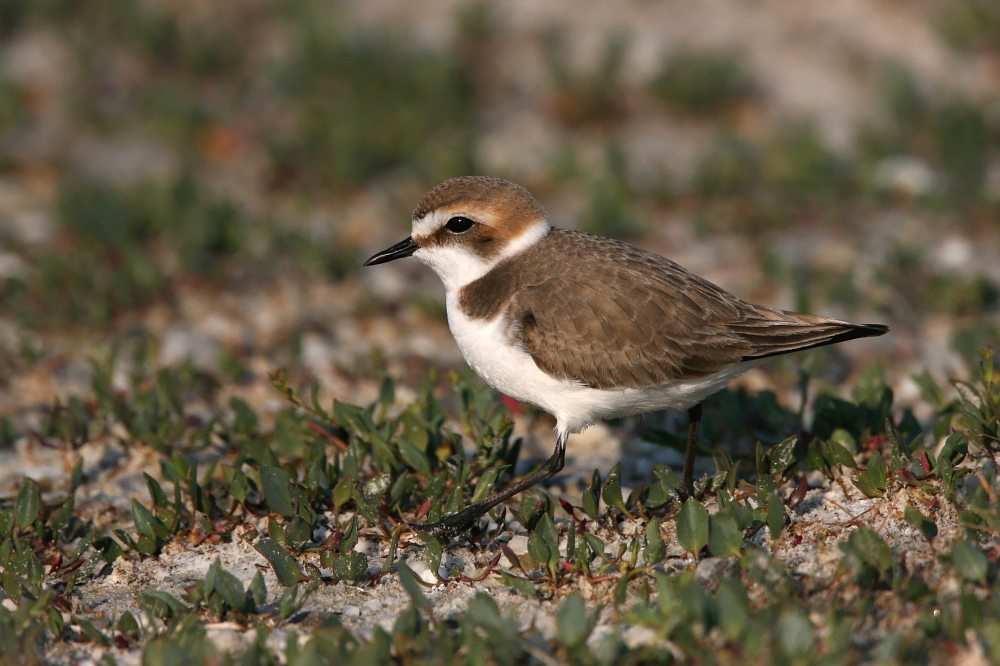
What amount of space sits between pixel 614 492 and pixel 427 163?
14.7ft

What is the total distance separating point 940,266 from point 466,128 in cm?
396

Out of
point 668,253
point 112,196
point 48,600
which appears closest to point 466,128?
point 668,253

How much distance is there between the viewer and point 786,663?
2.99 meters

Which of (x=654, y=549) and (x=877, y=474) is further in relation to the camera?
(x=877, y=474)

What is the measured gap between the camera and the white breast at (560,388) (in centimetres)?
405

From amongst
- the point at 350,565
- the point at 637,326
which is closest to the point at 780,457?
the point at 637,326

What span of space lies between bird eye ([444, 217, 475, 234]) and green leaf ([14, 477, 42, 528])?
2.14 m

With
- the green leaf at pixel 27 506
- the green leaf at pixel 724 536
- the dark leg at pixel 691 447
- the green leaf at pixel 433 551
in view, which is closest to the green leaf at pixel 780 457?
the dark leg at pixel 691 447

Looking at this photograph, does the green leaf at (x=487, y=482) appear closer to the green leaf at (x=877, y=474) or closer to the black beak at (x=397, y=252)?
the black beak at (x=397, y=252)

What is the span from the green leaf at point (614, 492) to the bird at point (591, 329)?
0.88 feet

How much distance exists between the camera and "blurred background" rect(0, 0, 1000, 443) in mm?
6156

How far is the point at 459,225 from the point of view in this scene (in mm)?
4520

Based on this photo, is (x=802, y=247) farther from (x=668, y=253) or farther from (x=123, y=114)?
(x=123, y=114)

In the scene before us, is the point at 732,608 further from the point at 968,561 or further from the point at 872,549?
the point at 968,561
